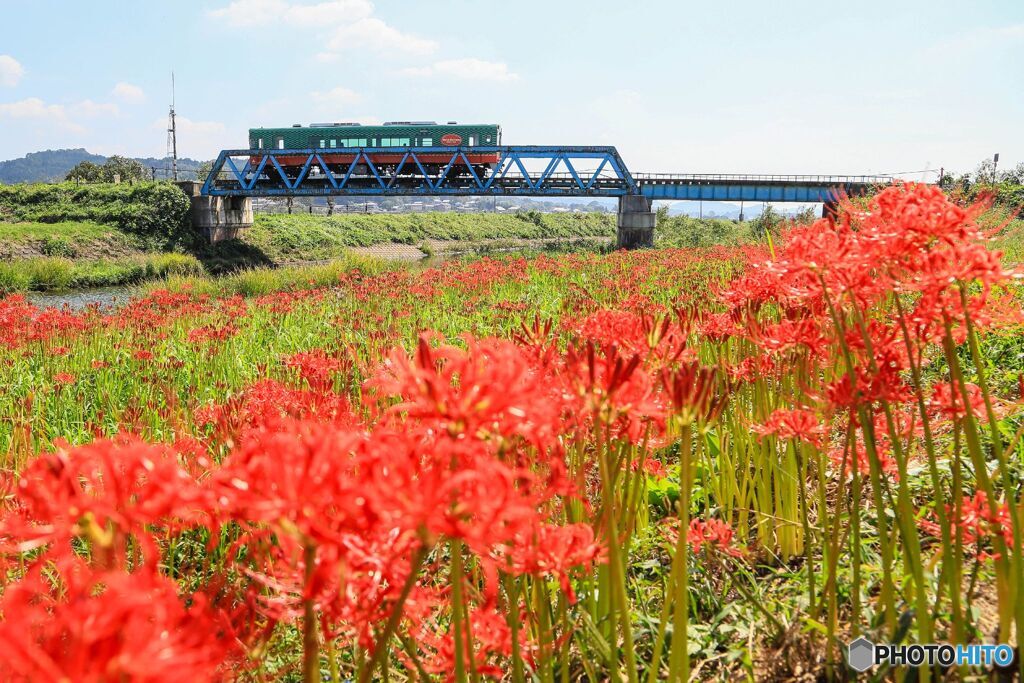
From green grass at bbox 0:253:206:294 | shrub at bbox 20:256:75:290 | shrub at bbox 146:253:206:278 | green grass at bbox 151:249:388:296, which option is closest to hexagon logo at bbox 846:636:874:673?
green grass at bbox 151:249:388:296

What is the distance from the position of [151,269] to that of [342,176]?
12.2 metres

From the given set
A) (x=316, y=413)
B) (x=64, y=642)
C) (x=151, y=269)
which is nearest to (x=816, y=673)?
(x=316, y=413)

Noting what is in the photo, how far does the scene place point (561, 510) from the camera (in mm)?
2656

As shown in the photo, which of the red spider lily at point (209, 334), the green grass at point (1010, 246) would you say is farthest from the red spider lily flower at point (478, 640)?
the red spider lily at point (209, 334)

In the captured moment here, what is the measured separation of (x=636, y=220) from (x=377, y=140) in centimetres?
1386

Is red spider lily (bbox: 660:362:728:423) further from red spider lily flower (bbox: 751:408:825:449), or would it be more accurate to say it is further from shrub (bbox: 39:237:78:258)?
shrub (bbox: 39:237:78:258)

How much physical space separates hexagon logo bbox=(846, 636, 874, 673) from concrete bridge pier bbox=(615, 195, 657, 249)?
3488 centimetres

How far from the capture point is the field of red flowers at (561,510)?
2.51 feet

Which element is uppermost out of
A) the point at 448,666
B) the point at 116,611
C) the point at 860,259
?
the point at 860,259

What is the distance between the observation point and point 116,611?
618 millimetres

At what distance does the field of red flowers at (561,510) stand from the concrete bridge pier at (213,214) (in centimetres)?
3410

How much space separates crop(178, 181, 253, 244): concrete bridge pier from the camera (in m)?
35.1

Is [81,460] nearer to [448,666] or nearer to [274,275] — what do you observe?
[448,666]

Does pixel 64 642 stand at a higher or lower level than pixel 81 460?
lower
